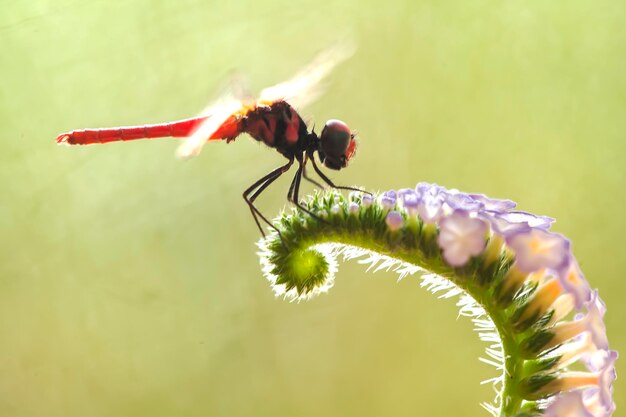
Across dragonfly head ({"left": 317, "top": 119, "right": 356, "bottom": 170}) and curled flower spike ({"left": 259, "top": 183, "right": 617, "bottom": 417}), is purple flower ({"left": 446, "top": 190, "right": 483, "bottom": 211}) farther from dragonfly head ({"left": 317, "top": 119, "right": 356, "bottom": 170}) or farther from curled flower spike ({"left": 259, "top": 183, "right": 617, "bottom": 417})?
dragonfly head ({"left": 317, "top": 119, "right": 356, "bottom": 170})

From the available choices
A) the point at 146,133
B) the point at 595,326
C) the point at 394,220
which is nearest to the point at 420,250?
the point at 394,220

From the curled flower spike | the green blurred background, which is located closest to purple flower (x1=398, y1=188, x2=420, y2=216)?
the curled flower spike

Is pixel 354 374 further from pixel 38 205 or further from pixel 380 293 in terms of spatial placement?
pixel 38 205

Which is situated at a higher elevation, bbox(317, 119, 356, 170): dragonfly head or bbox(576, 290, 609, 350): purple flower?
bbox(317, 119, 356, 170): dragonfly head

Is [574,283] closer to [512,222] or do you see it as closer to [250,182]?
[512,222]

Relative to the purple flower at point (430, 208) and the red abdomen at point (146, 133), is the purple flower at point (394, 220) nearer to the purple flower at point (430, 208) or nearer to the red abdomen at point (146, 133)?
the purple flower at point (430, 208)

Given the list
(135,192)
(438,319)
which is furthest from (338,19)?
(438,319)
